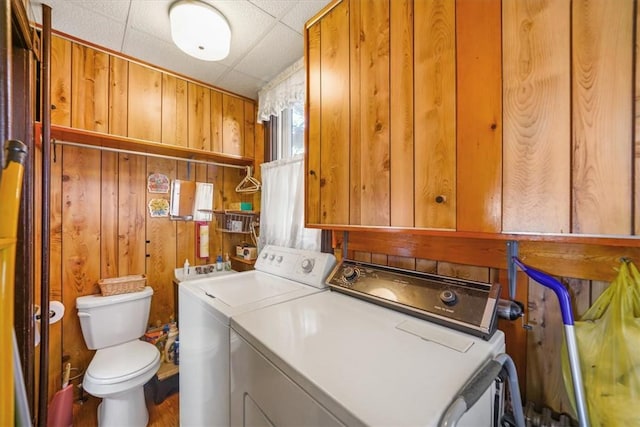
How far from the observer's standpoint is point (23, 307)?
867 millimetres

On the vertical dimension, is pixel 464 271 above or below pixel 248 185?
below

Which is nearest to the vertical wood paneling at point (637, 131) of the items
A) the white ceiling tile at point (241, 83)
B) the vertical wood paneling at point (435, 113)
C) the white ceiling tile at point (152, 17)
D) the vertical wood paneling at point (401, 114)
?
the vertical wood paneling at point (435, 113)

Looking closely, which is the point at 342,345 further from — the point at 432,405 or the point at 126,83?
the point at 126,83

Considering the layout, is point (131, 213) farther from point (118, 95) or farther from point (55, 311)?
point (118, 95)

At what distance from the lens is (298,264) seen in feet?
5.24

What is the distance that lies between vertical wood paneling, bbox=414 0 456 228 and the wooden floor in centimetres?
215

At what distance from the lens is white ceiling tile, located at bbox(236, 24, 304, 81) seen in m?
1.73

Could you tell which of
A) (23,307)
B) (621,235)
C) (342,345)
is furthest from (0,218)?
(621,235)

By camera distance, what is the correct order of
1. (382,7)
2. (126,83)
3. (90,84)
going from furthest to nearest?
(126,83), (90,84), (382,7)

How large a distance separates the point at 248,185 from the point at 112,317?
1.53 metres

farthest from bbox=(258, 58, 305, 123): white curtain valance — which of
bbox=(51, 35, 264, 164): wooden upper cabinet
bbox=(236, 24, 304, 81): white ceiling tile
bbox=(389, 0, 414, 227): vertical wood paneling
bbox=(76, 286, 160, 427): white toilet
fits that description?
bbox=(76, 286, 160, 427): white toilet

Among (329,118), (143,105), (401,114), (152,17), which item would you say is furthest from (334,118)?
(143,105)

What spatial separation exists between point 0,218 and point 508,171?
4.09 feet

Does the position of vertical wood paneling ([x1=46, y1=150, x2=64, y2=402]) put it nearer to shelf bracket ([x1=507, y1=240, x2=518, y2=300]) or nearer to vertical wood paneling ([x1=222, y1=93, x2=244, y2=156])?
vertical wood paneling ([x1=222, y1=93, x2=244, y2=156])
